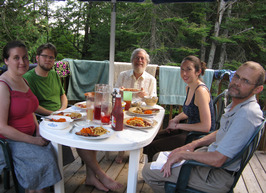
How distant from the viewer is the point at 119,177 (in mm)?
2262

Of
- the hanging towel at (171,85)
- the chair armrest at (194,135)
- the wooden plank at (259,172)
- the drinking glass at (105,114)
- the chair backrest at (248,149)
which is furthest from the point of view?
the hanging towel at (171,85)

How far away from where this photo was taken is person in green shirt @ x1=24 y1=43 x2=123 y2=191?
1.99m

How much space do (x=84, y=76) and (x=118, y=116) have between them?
2649mm

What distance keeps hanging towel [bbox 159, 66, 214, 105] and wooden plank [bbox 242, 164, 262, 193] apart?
4.75 ft

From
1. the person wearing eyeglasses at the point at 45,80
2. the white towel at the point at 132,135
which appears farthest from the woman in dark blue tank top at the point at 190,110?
the person wearing eyeglasses at the point at 45,80

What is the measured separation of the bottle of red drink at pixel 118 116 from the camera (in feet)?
4.60

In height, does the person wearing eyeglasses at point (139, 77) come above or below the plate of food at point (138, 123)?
above

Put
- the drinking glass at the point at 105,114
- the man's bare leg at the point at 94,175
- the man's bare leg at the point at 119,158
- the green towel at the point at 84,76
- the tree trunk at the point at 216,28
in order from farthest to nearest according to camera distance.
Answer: the tree trunk at the point at 216,28, the green towel at the point at 84,76, the man's bare leg at the point at 119,158, the man's bare leg at the point at 94,175, the drinking glass at the point at 105,114

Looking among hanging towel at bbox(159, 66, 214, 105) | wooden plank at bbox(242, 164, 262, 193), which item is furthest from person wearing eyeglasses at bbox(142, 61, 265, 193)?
hanging towel at bbox(159, 66, 214, 105)

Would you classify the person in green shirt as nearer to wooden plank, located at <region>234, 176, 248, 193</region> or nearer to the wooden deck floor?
the wooden deck floor

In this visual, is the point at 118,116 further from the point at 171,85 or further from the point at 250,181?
the point at 171,85

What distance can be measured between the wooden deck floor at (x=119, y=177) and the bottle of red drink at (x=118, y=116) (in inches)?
33.4

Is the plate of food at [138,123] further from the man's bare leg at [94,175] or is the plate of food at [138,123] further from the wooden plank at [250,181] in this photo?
the wooden plank at [250,181]

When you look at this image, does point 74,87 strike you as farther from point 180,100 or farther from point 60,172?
point 60,172
